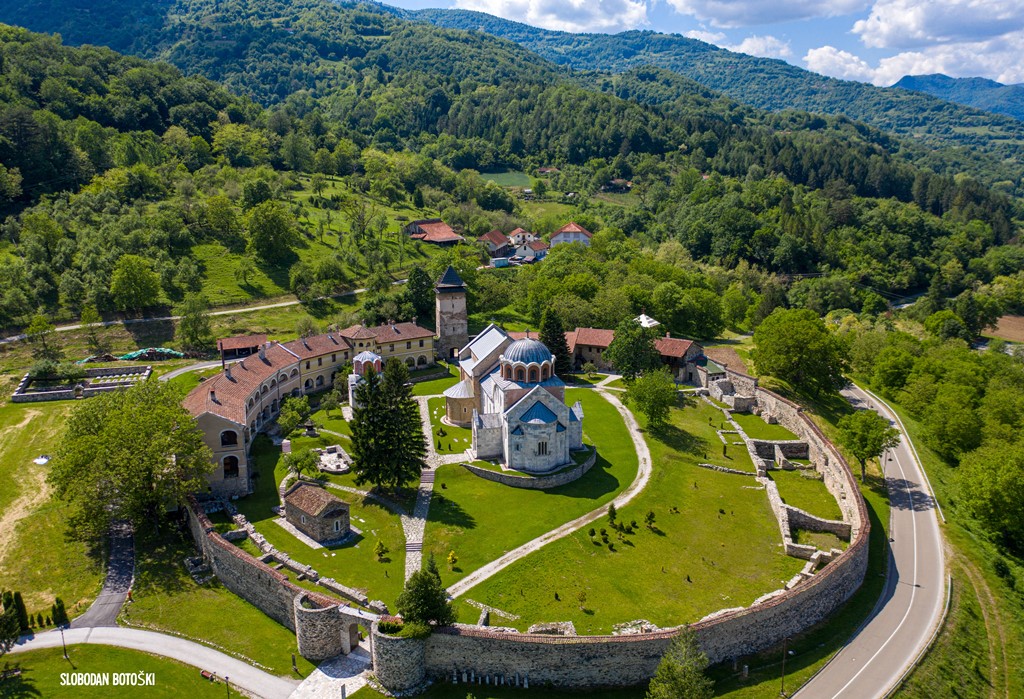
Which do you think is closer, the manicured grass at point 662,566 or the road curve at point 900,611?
the road curve at point 900,611

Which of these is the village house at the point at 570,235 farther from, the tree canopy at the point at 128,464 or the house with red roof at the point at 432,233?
the tree canopy at the point at 128,464

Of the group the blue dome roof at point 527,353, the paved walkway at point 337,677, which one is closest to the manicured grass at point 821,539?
the blue dome roof at point 527,353

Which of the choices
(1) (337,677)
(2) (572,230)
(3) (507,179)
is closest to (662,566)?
(1) (337,677)

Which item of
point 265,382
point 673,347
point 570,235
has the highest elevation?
point 570,235

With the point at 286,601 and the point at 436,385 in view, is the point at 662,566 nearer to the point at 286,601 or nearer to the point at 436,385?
the point at 286,601

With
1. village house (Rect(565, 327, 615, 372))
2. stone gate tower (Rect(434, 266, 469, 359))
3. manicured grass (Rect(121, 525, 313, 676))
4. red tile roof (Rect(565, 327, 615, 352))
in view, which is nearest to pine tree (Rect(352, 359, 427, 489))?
manicured grass (Rect(121, 525, 313, 676))

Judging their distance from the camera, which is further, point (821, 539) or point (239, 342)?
point (239, 342)
